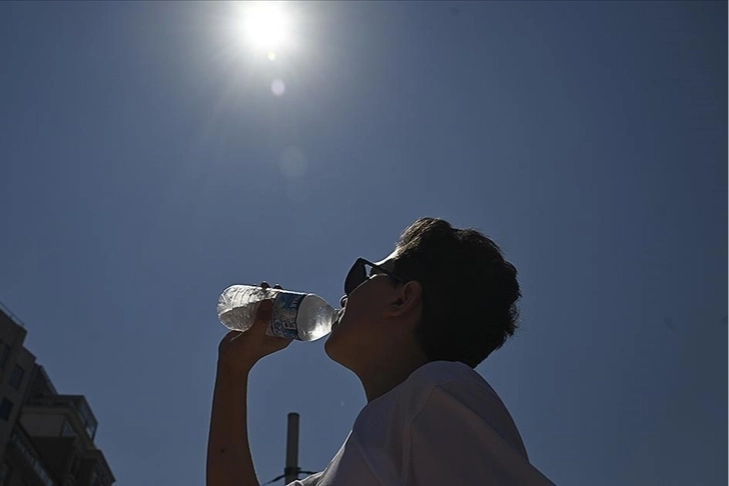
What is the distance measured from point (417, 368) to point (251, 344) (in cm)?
84

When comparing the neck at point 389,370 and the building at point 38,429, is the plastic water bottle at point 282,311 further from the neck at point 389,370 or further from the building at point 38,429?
the building at point 38,429

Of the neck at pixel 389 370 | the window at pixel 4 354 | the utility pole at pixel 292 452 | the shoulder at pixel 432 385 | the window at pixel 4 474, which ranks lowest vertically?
the shoulder at pixel 432 385

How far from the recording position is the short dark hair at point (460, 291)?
214 cm

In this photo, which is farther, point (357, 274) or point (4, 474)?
point (4, 474)

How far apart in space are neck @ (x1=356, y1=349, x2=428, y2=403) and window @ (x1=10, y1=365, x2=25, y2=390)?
3696cm

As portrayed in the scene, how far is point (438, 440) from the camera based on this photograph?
146 cm

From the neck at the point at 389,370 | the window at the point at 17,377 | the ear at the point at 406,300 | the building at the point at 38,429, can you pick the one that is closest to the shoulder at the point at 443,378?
the neck at the point at 389,370

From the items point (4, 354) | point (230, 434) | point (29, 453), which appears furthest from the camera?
point (29, 453)

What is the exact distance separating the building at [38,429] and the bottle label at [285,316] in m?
34.9

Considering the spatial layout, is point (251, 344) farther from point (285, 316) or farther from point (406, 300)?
point (406, 300)

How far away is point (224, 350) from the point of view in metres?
2.67

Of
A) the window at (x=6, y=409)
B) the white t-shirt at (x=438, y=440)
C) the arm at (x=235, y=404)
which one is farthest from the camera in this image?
the window at (x=6, y=409)

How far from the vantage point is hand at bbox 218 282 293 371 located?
2648mm

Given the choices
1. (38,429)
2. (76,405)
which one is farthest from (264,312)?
(76,405)
